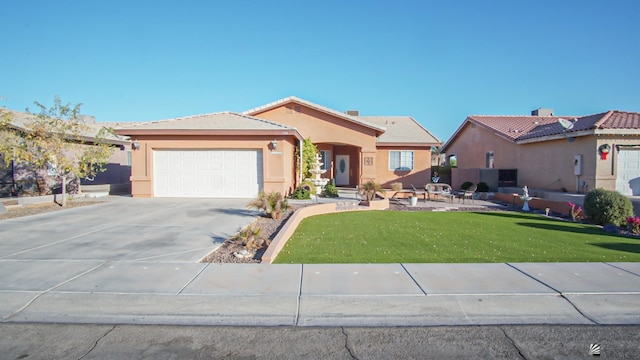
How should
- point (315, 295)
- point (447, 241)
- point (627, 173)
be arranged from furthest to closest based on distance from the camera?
1. point (627, 173)
2. point (447, 241)
3. point (315, 295)

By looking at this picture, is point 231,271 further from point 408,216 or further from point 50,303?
point 408,216

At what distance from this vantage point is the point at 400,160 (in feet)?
81.3

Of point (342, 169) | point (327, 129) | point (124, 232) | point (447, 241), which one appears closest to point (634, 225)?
point (447, 241)

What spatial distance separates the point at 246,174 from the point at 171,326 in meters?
13.2

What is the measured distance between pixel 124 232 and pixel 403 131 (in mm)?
20419

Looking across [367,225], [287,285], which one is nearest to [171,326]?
[287,285]

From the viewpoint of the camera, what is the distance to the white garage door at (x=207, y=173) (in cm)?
1744

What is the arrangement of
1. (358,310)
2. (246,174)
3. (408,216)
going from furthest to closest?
(246,174) → (408,216) → (358,310)

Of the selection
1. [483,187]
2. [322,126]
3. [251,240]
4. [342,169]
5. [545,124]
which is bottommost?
[251,240]

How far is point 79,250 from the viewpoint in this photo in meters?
7.62

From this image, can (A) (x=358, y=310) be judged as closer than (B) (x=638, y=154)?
Yes

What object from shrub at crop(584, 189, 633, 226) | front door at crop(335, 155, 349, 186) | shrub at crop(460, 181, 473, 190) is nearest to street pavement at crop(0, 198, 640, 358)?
shrub at crop(584, 189, 633, 226)

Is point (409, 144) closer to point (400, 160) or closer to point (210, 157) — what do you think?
point (400, 160)

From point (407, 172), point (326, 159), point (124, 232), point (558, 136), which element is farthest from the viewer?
point (326, 159)
